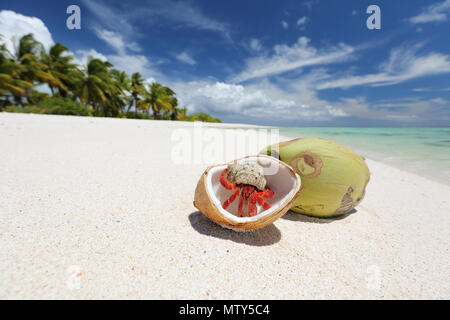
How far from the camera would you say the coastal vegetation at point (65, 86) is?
1619cm

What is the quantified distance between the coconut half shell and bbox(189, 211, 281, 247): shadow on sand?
4.9 inches

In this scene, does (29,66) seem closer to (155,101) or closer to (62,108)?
(62,108)

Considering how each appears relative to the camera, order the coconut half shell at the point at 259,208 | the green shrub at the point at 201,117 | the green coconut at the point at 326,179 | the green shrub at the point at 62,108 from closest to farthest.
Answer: the coconut half shell at the point at 259,208 → the green coconut at the point at 326,179 → the green shrub at the point at 62,108 → the green shrub at the point at 201,117

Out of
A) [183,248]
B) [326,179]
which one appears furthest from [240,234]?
[326,179]

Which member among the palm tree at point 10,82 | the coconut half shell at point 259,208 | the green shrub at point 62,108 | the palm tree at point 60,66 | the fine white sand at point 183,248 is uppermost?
the palm tree at point 60,66

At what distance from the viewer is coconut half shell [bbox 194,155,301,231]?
4.78ft

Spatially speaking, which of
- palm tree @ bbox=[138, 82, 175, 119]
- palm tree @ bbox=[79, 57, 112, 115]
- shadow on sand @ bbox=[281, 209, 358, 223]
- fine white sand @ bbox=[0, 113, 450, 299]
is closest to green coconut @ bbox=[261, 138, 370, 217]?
shadow on sand @ bbox=[281, 209, 358, 223]

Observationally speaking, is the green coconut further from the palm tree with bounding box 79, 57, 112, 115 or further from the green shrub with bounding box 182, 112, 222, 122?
the green shrub with bounding box 182, 112, 222, 122

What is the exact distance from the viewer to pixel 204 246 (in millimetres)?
1451

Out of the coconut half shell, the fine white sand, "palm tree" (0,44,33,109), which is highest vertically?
"palm tree" (0,44,33,109)

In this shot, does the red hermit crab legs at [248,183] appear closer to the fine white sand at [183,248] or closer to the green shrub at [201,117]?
the fine white sand at [183,248]

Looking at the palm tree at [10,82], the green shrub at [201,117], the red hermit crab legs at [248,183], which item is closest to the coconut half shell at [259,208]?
the red hermit crab legs at [248,183]

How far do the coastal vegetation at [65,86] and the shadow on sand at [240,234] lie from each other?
17003 mm
